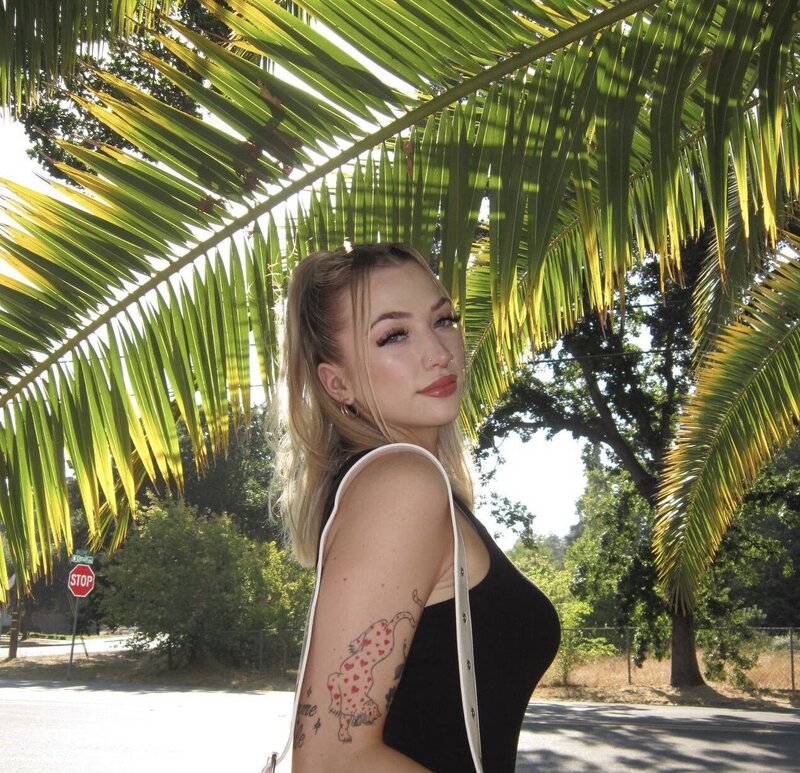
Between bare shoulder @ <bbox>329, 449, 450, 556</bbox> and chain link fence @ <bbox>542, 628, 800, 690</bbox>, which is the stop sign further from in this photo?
bare shoulder @ <bbox>329, 449, 450, 556</bbox>

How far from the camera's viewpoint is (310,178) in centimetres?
195

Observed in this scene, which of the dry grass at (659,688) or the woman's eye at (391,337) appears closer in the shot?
the woman's eye at (391,337)

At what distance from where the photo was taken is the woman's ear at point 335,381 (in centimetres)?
173

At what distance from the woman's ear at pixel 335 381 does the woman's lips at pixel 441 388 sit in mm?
152

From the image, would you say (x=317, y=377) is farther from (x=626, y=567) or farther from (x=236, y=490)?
(x=236, y=490)

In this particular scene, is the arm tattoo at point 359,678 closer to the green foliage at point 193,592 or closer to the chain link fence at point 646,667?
the chain link fence at point 646,667

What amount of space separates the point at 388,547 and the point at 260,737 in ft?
40.1

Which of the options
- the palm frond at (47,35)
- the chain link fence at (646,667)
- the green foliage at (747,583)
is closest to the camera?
the palm frond at (47,35)

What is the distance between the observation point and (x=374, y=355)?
5.40ft

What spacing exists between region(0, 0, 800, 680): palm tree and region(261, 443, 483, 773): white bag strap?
1.65 ft

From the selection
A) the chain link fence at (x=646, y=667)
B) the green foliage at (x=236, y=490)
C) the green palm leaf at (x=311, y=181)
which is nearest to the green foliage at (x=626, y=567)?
the chain link fence at (x=646, y=667)

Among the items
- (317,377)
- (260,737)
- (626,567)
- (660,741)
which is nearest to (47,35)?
(317,377)

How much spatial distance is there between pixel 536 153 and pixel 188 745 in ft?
37.9

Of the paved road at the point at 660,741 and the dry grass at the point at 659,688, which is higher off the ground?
the dry grass at the point at 659,688
